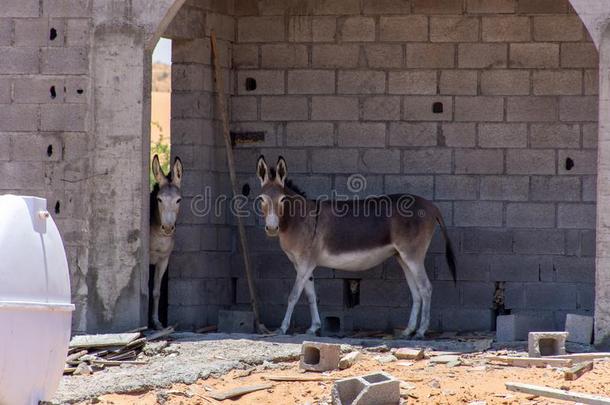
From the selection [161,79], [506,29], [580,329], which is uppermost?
[161,79]

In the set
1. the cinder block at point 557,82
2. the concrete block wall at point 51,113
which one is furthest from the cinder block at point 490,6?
the concrete block wall at point 51,113

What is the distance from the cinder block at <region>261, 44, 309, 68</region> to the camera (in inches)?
609

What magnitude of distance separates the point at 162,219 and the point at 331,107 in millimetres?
2400

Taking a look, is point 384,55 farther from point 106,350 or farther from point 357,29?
point 106,350

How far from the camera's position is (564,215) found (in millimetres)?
14883

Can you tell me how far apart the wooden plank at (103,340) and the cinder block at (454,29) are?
4968mm

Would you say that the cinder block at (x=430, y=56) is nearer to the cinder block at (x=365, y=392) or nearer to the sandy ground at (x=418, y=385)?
the sandy ground at (x=418, y=385)

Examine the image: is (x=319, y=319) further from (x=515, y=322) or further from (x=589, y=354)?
(x=589, y=354)

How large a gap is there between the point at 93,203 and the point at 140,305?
1132 mm

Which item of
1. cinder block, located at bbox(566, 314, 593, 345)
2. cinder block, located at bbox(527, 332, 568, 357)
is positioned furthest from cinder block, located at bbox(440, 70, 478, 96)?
cinder block, located at bbox(527, 332, 568, 357)

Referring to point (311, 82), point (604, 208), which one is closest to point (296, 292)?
point (311, 82)

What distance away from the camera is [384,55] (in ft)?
50.3

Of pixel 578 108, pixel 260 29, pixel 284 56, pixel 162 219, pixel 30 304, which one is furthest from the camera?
pixel 260 29

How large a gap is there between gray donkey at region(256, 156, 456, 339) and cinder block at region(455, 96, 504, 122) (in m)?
1.16
